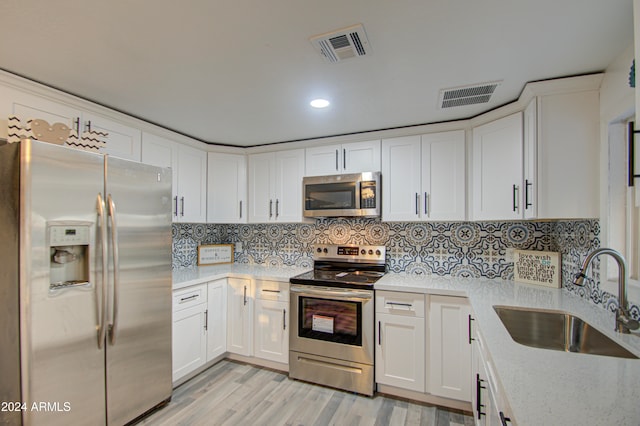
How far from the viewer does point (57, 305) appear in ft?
5.12

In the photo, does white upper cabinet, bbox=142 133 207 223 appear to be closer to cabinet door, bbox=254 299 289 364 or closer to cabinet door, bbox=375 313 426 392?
cabinet door, bbox=254 299 289 364

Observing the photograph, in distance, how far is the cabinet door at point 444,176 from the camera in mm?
2482

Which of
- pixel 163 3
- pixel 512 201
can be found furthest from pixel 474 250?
pixel 163 3

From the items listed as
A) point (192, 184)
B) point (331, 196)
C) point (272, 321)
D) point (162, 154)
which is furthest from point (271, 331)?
point (162, 154)

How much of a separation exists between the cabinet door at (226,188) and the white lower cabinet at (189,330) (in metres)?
0.84

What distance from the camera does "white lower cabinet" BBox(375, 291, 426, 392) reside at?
89.7 inches

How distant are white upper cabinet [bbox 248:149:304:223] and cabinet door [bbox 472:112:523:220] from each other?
1605 millimetres

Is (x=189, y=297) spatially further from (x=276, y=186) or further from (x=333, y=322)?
(x=276, y=186)

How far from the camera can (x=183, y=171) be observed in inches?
114

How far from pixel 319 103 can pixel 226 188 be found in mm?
1593

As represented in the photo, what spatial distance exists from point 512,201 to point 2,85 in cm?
324

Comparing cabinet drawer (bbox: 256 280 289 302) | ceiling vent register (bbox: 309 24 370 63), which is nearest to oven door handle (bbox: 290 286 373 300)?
cabinet drawer (bbox: 256 280 289 302)

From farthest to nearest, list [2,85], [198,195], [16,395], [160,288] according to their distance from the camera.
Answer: [198,195]
[160,288]
[2,85]
[16,395]

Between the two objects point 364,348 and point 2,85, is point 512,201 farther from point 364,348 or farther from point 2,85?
point 2,85
